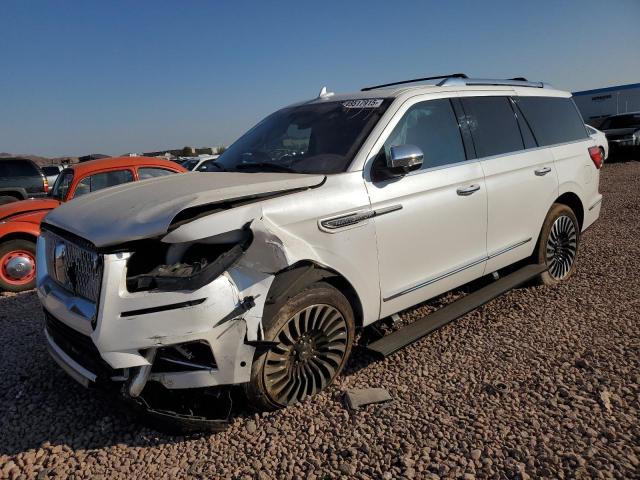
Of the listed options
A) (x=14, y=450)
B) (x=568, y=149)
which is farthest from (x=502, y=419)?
(x=568, y=149)

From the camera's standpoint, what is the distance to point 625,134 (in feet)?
61.7

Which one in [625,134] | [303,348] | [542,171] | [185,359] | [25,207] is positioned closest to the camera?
[185,359]

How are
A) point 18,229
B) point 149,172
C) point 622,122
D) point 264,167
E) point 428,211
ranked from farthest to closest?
point 622,122, point 149,172, point 18,229, point 264,167, point 428,211

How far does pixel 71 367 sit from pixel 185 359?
749 millimetres

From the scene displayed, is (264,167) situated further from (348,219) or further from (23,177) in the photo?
(23,177)

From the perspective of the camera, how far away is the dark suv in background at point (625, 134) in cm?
1862

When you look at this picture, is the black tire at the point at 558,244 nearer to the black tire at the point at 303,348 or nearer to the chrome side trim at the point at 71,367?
the black tire at the point at 303,348

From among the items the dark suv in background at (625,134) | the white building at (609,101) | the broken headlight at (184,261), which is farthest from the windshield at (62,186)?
the white building at (609,101)

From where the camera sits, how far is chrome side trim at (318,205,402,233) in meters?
2.96

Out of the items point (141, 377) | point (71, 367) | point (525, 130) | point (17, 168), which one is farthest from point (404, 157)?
point (17, 168)

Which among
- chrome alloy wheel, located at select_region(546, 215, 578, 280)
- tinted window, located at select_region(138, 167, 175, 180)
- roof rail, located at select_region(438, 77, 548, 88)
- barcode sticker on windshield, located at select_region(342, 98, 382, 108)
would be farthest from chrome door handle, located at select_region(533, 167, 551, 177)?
tinted window, located at select_region(138, 167, 175, 180)

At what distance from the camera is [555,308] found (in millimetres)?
4438

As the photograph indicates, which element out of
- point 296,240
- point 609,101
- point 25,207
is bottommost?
point 25,207

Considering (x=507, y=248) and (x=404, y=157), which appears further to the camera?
(x=507, y=248)
